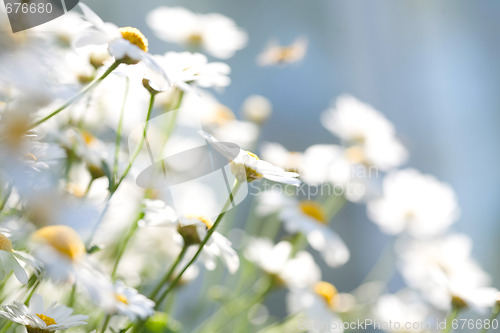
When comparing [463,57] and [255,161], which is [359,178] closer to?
[255,161]

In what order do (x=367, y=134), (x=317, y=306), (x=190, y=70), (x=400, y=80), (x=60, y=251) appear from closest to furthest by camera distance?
(x=60, y=251) → (x=190, y=70) → (x=317, y=306) → (x=367, y=134) → (x=400, y=80)

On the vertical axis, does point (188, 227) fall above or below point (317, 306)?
above

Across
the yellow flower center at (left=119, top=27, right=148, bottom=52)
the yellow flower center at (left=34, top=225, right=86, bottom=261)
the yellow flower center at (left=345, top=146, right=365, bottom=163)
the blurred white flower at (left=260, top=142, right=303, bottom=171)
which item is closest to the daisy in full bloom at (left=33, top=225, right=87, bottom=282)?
the yellow flower center at (left=34, top=225, right=86, bottom=261)

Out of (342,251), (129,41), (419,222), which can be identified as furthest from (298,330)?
(129,41)

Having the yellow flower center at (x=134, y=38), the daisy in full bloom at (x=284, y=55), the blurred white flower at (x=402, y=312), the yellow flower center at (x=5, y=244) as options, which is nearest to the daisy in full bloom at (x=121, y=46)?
the yellow flower center at (x=134, y=38)

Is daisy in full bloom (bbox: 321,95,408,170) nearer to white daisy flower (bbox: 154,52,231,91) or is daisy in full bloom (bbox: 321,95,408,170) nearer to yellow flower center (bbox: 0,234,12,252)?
white daisy flower (bbox: 154,52,231,91)

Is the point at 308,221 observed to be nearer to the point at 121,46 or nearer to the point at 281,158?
the point at 281,158

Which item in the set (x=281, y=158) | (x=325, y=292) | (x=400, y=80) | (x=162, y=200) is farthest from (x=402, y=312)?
(x=400, y=80)
